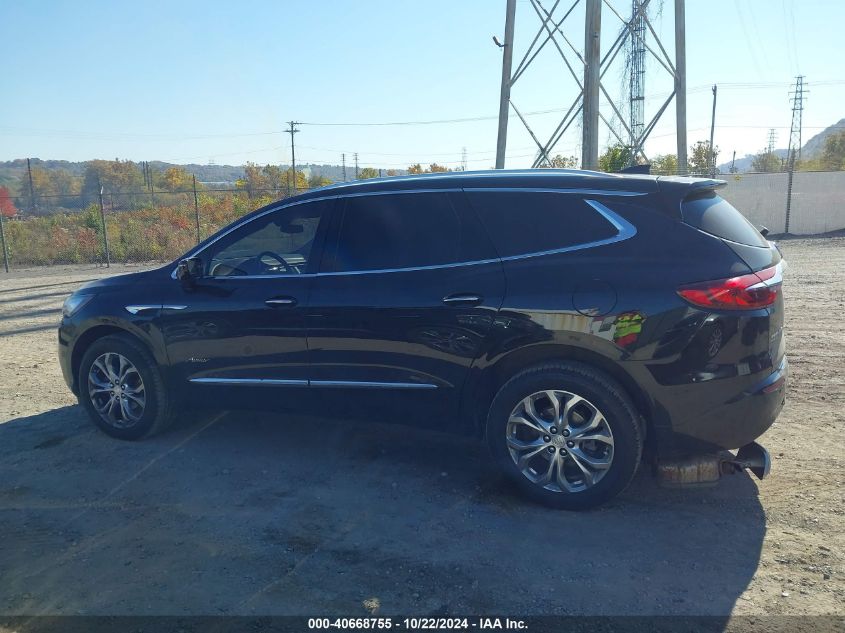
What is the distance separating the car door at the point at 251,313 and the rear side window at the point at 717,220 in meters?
2.36

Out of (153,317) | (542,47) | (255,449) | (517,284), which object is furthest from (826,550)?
(542,47)

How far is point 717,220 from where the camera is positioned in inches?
163

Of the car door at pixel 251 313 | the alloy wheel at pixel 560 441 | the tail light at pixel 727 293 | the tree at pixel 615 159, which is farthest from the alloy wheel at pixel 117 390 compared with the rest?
the tree at pixel 615 159

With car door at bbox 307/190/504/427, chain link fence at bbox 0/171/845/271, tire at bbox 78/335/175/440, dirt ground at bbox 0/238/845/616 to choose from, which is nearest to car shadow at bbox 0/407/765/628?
dirt ground at bbox 0/238/845/616

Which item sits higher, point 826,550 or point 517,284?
point 517,284

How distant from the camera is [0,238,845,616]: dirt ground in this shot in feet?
10.9

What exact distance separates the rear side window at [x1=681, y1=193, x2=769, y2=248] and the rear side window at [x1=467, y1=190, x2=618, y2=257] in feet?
1.46

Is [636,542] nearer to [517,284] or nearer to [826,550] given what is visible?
[826,550]

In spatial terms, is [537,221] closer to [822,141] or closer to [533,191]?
[533,191]

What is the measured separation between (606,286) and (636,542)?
1.39 m

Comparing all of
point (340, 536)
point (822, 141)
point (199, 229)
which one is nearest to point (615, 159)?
point (199, 229)

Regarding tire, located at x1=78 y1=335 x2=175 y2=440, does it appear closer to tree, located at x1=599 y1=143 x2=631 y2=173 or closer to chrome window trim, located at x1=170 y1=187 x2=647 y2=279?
chrome window trim, located at x1=170 y1=187 x2=647 y2=279

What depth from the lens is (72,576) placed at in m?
3.59

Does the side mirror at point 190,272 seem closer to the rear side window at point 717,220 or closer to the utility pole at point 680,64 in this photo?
the rear side window at point 717,220
